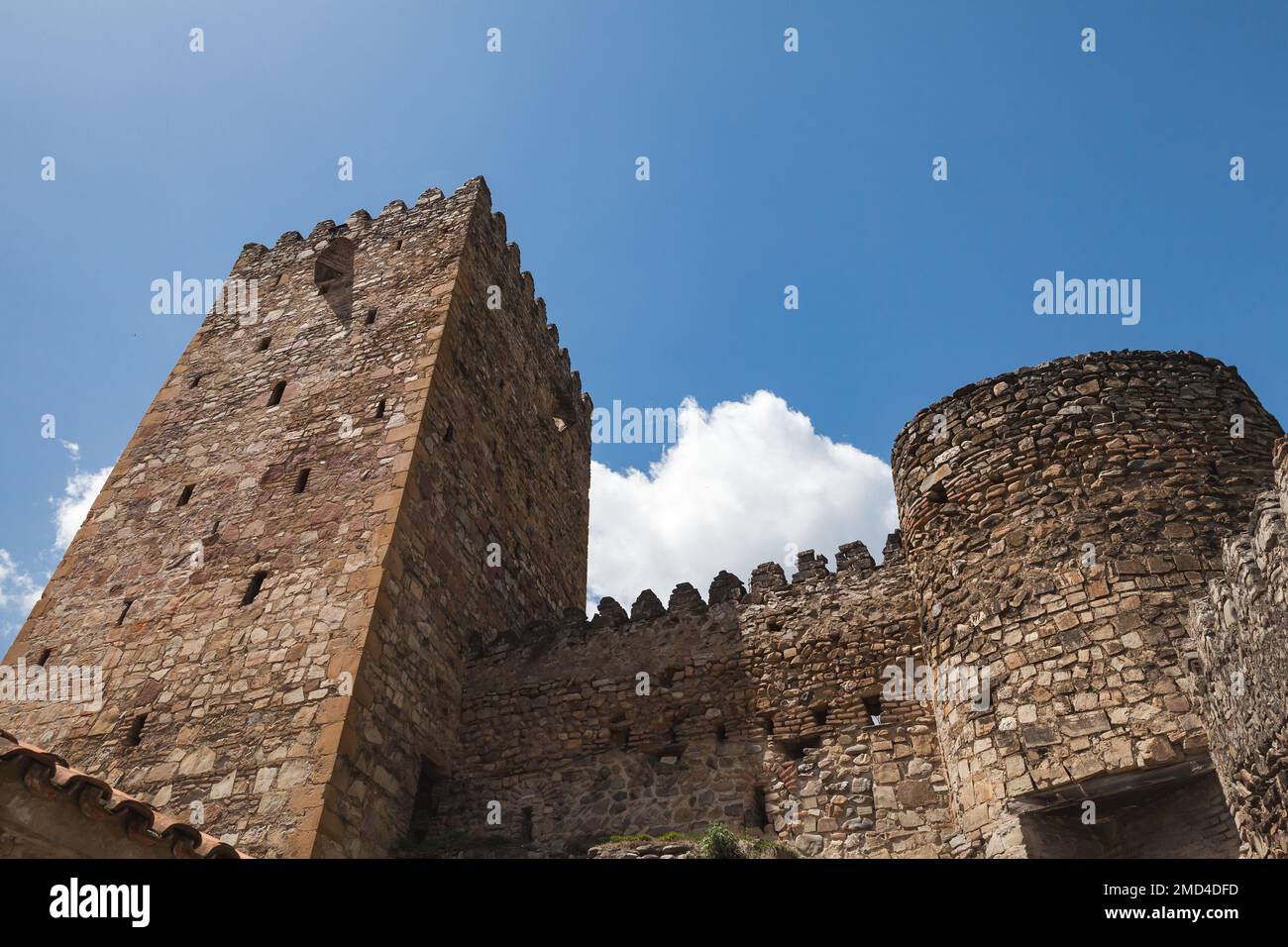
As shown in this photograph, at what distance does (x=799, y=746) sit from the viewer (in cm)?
979

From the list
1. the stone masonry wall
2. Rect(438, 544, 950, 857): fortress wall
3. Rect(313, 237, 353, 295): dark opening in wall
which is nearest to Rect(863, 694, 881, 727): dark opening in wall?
Rect(438, 544, 950, 857): fortress wall

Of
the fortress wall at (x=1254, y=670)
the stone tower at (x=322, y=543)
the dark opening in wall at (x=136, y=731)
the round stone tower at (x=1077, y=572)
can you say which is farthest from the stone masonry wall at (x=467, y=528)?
the fortress wall at (x=1254, y=670)

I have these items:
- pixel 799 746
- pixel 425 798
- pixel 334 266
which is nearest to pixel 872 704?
pixel 799 746

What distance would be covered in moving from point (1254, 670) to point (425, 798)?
8.20 metres

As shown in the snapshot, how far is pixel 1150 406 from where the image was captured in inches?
345

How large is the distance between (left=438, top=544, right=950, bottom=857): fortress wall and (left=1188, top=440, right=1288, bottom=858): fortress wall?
299 centimetres

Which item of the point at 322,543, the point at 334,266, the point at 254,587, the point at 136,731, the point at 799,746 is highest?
the point at 334,266

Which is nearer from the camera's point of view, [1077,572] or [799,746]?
[1077,572]

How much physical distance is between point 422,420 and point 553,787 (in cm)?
469

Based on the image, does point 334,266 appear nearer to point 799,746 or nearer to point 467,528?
point 467,528

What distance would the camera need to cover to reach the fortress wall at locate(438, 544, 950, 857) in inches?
359

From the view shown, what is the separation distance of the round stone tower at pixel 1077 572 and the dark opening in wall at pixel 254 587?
7.24m

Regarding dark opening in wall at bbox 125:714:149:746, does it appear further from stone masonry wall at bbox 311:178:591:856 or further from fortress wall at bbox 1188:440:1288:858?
fortress wall at bbox 1188:440:1288:858

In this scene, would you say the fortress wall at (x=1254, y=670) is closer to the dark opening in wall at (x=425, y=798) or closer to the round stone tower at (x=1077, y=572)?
the round stone tower at (x=1077, y=572)
